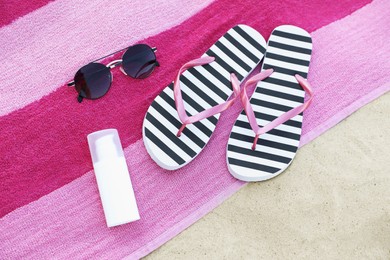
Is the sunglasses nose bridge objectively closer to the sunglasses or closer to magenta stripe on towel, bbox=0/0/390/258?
the sunglasses

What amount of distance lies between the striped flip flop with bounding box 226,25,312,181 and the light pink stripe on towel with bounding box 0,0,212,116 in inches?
7.9

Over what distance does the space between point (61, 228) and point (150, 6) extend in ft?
1.58

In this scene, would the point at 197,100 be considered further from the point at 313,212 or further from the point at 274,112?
the point at 313,212

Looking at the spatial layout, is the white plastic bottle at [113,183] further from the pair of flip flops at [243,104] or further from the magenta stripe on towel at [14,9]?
the magenta stripe on towel at [14,9]

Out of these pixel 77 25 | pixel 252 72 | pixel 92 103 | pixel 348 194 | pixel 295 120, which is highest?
pixel 77 25

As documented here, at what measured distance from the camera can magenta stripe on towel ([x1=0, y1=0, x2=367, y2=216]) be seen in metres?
A: 0.87

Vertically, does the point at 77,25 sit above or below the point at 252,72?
above

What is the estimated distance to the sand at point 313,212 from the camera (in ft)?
2.91

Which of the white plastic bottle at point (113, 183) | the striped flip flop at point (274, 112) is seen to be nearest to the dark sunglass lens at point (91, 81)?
the white plastic bottle at point (113, 183)

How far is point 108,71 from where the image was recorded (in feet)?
3.01

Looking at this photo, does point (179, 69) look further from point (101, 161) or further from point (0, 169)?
point (0, 169)

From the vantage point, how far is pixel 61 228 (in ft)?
2.82

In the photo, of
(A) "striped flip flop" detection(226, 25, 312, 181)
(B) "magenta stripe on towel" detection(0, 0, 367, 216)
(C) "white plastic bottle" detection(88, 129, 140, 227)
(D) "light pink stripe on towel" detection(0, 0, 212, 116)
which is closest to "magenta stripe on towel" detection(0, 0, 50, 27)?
(D) "light pink stripe on towel" detection(0, 0, 212, 116)

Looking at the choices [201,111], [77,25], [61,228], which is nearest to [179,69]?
[201,111]
